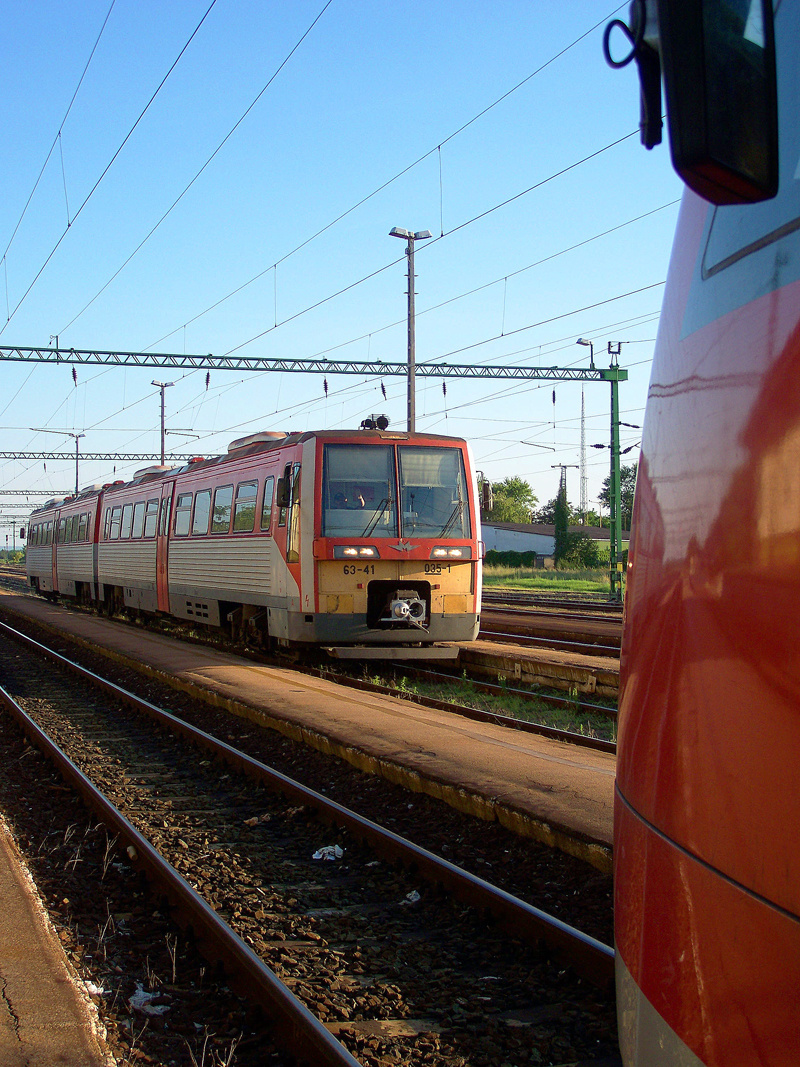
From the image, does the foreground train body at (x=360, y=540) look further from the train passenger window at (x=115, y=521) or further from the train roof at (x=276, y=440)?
the train passenger window at (x=115, y=521)

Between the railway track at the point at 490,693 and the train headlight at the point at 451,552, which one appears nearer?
the railway track at the point at 490,693

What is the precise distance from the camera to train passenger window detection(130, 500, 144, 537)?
71.2 feet

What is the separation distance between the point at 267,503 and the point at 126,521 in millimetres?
10315

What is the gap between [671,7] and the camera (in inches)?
61.4

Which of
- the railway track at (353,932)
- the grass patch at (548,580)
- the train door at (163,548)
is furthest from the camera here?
the grass patch at (548,580)

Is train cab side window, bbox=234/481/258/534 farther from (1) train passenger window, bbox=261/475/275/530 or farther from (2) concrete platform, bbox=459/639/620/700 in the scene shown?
(2) concrete platform, bbox=459/639/620/700

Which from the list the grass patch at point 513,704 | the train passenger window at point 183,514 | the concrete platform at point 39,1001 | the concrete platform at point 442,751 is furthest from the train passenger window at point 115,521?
the concrete platform at point 39,1001

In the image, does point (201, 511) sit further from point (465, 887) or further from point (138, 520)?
point (465, 887)

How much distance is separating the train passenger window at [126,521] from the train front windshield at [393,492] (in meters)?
11.3

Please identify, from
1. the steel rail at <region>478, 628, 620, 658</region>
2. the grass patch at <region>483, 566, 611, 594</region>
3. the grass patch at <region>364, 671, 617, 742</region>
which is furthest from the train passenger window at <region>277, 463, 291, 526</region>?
the grass patch at <region>483, 566, 611, 594</region>

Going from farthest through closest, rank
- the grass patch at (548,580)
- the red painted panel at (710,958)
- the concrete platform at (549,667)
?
the grass patch at (548,580) < the concrete platform at (549,667) < the red painted panel at (710,958)

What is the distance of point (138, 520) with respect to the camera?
2203cm

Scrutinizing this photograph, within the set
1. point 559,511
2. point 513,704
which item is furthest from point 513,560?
point 513,704

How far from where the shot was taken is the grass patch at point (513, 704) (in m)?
9.90
